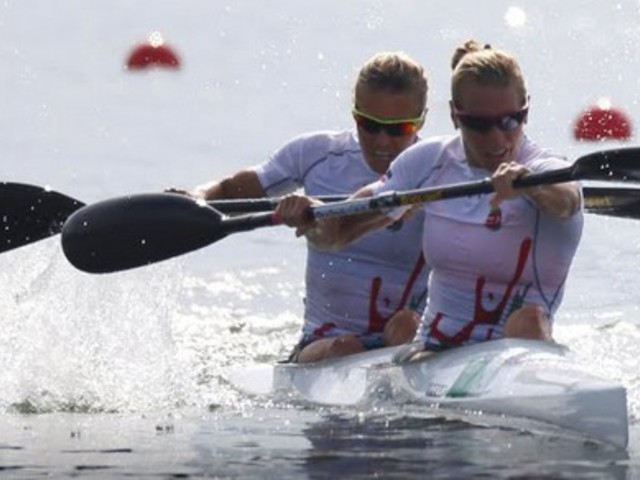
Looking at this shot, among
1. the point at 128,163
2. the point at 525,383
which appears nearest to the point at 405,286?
the point at 525,383

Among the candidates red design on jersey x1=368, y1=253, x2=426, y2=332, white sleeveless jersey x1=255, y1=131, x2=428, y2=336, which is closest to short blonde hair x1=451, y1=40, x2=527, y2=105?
white sleeveless jersey x1=255, y1=131, x2=428, y2=336

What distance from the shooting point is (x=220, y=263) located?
1681 centimetres

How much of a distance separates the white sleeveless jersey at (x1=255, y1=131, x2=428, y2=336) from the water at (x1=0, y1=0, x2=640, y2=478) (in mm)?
572

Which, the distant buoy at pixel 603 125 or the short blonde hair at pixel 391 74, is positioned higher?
the distant buoy at pixel 603 125

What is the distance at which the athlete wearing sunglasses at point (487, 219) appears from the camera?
8.98 m

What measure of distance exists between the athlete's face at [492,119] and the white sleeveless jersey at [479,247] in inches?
4.6

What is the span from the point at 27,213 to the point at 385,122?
6.20ft

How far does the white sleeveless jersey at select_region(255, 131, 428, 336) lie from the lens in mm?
10312

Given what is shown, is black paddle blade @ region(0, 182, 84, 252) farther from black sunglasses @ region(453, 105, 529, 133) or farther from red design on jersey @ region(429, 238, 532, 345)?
black sunglasses @ region(453, 105, 529, 133)

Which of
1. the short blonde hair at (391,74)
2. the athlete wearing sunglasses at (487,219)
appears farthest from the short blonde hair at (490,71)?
the short blonde hair at (391,74)

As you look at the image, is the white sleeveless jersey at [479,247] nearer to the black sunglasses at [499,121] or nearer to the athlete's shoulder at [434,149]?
the athlete's shoulder at [434,149]

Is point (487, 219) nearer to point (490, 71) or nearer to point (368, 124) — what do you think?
point (490, 71)

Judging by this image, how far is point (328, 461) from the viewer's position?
27.6ft

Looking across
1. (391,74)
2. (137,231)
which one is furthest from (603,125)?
(137,231)
